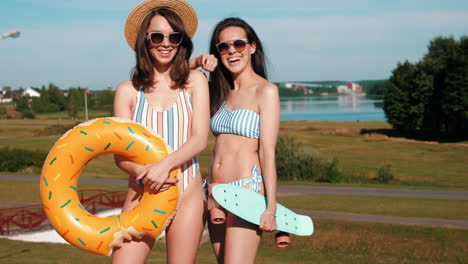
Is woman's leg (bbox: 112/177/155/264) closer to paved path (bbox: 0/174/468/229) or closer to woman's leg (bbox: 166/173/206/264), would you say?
woman's leg (bbox: 166/173/206/264)

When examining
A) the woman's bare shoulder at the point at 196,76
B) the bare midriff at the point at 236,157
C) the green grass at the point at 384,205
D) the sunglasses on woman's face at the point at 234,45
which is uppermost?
the sunglasses on woman's face at the point at 234,45

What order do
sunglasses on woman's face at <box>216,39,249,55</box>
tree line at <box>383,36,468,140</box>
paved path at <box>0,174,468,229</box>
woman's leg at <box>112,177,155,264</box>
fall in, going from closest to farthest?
woman's leg at <box>112,177,155,264</box> → sunglasses on woman's face at <box>216,39,249,55</box> → paved path at <box>0,174,468,229</box> → tree line at <box>383,36,468,140</box>

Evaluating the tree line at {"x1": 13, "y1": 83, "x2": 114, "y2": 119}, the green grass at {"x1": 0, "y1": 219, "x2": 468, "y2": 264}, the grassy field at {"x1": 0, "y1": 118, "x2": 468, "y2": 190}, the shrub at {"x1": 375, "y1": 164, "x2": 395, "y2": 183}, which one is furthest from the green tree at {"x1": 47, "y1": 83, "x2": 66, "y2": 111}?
the green grass at {"x1": 0, "y1": 219, "x2": 468, "y2": 264}

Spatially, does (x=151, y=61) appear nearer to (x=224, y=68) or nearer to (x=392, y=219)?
(x=224, y=68)

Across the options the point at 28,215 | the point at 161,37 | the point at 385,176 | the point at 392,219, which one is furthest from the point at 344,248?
the point at 385,176

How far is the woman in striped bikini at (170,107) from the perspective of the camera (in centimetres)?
393

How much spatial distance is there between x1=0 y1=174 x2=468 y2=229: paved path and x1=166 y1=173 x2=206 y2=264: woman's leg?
46.5ft

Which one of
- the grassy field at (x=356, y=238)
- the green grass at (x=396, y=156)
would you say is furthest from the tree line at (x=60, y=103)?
the grassy field at (x=356, y=238)

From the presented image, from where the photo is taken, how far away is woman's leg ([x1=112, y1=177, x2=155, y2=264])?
3.89 meters

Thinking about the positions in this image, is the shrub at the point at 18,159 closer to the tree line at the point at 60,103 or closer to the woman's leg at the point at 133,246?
the woman's leg at the point at 133,246

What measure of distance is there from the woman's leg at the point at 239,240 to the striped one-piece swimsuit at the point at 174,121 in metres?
0.45

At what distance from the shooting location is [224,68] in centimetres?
446

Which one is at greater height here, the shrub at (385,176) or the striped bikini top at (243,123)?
the striped bikini top at (243,123)

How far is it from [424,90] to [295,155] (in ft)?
118
